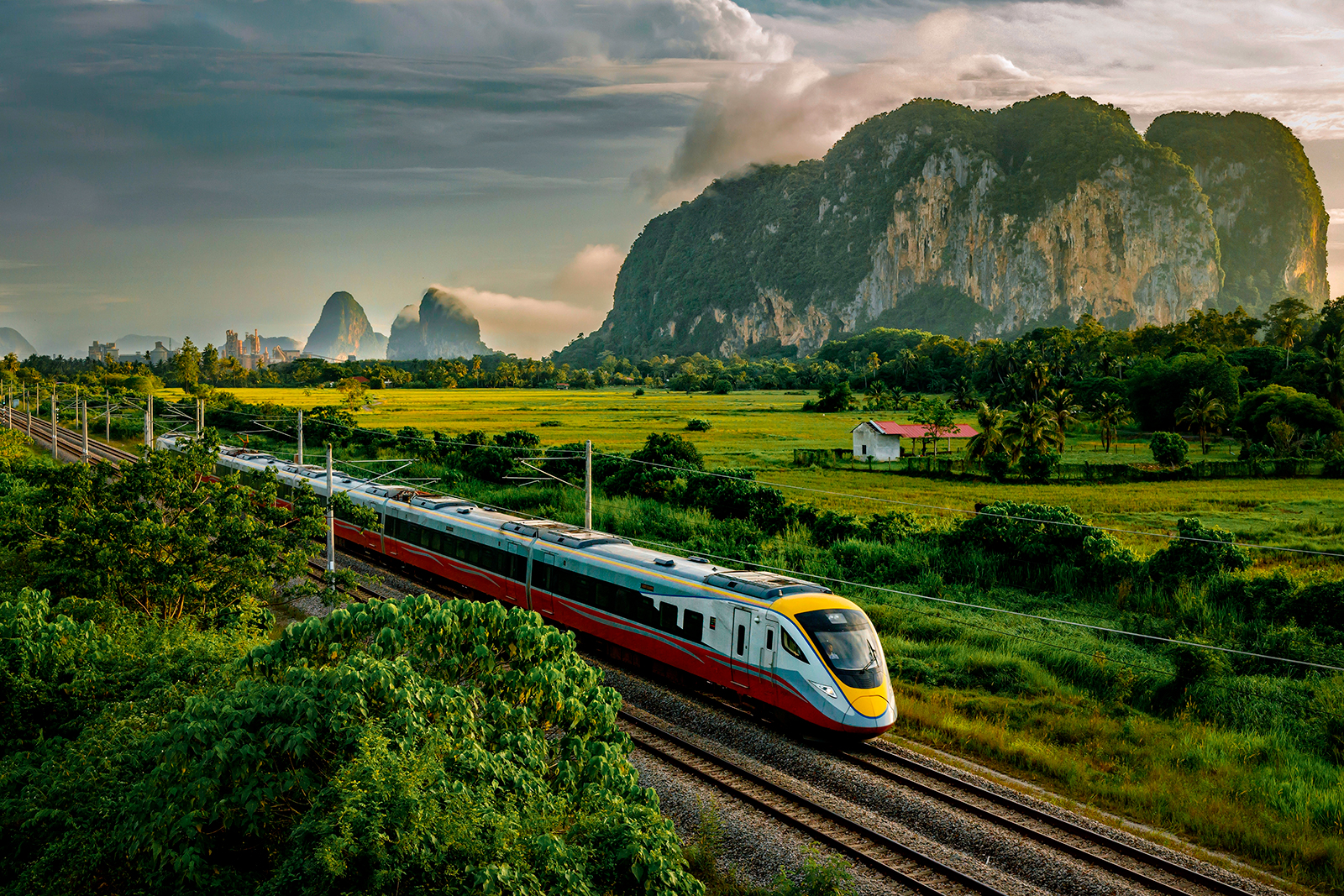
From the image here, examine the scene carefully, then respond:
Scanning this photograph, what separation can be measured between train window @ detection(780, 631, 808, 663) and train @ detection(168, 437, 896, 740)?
0.02 m

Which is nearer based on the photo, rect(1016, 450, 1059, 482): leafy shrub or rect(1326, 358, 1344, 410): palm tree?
rect(1016, 450, 1059, 482): leafy shrub

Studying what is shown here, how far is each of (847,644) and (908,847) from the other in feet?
13.1

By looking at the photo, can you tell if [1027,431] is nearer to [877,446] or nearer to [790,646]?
[877,446]

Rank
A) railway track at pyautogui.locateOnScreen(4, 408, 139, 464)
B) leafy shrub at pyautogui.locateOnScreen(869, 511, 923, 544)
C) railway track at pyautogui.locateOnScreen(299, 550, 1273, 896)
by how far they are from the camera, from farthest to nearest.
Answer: railway track at pyautogui.locateOnScreen(4, 408, 139, 464) < leafy shrub at pyautogui.locateOnScreen(869, 511, 923, 544) < railway track at pyautogui.locateOnScreen(299, 550, 1273, 896)

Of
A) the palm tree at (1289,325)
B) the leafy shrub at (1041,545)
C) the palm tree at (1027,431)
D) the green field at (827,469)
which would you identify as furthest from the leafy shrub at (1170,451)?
the palm tree at (1289,325)

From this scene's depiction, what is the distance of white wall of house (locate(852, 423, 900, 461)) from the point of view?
62.0m

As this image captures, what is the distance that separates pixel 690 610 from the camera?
1772 cm

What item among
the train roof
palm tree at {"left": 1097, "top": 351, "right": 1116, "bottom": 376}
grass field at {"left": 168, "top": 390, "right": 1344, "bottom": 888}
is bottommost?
grass field at {"left": 168, "top": 390, "right": 1344, "bottom": 888}

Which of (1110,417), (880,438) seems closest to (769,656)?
(880,438)

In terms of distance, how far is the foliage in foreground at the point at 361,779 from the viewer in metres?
6.73

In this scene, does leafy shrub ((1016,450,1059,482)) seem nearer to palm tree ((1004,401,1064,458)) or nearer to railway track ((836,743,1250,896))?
palm tree ((1004,401,1064,458))

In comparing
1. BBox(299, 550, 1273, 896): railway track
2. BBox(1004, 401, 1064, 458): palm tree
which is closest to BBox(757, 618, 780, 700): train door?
BBox(299, 550, 1273, 896): railway track

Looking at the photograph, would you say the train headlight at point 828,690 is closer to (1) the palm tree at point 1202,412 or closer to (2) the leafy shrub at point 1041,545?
(2) the leafy shrub at point 1041,545

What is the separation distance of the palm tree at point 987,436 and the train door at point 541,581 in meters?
42.5
